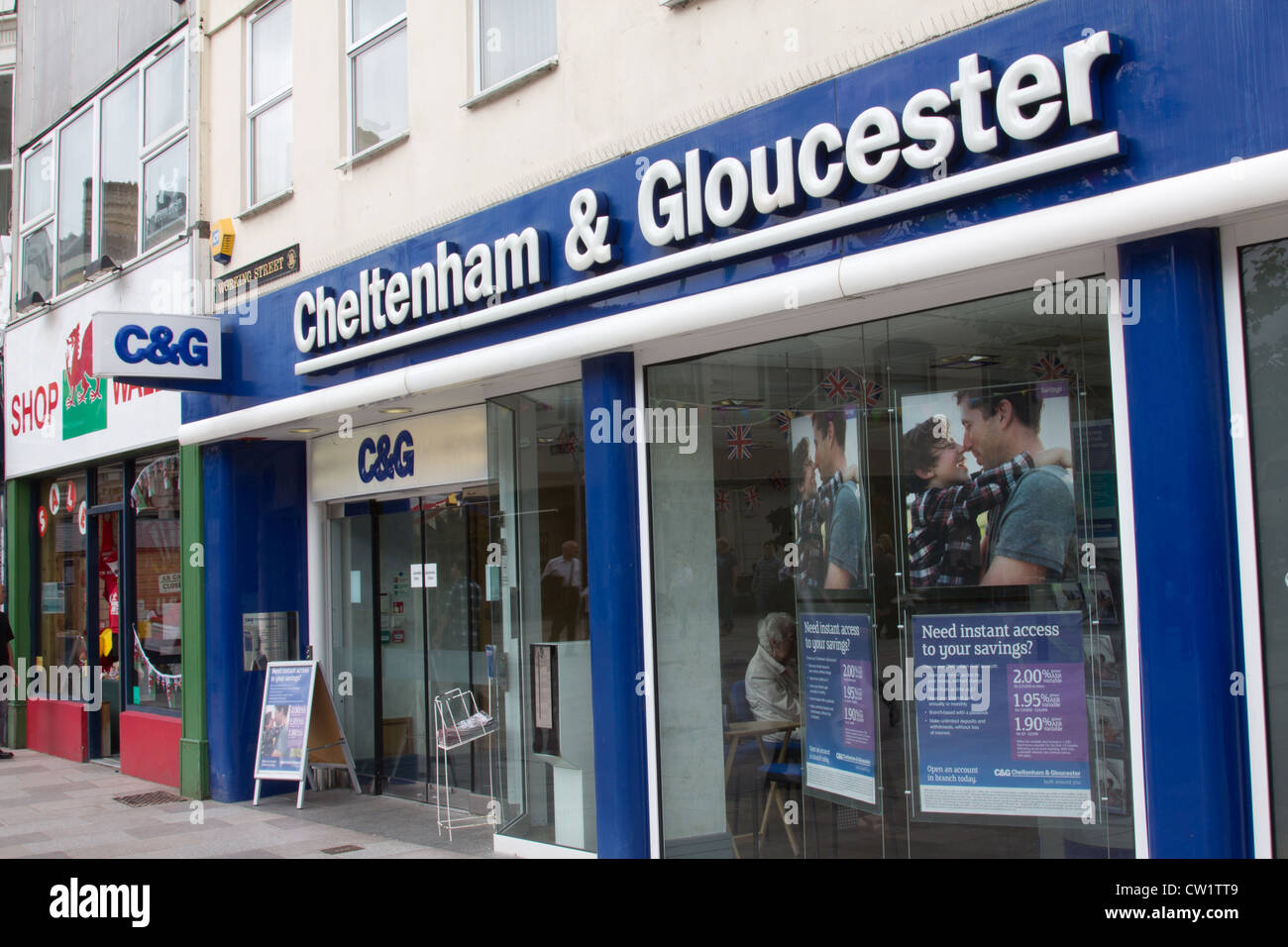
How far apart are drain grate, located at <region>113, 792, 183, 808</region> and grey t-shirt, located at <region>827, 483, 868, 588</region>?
7.20 meters

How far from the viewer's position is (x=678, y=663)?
7191 mm

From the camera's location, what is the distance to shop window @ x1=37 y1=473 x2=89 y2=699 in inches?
568

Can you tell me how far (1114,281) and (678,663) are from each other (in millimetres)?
3306

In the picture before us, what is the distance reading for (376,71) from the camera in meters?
9.52

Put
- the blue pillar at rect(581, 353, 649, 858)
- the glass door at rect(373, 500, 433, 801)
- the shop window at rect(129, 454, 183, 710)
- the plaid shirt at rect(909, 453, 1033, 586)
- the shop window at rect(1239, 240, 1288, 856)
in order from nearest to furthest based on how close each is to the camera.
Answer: the shop window at rect(1239, 240, 1288, 856) < the plaid shirt at rect(909, 453, 1033, 586) < the blue pillar at rect(581, 353, 649, 858) < the glass door at rect(373, 500, 433, 801) < the shop window at rect(129, 454, 183, 710)

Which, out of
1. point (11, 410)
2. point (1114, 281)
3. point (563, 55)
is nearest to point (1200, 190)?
point (1114, 281)

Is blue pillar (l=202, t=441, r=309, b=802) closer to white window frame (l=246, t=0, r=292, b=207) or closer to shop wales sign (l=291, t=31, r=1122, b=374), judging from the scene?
white window frame (l=246, t=0, r=292, b=207)

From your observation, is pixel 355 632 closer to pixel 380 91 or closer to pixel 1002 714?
pixel 380 91

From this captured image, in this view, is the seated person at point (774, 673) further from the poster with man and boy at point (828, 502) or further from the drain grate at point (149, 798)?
the drain grate at point (149, 798)

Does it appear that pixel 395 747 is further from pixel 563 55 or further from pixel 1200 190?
pixel 1200 190

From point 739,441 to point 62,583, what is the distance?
11.1m

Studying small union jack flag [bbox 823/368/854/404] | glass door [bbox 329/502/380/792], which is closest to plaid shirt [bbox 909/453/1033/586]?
small union jack flag [bbox 823/368/854/404]
